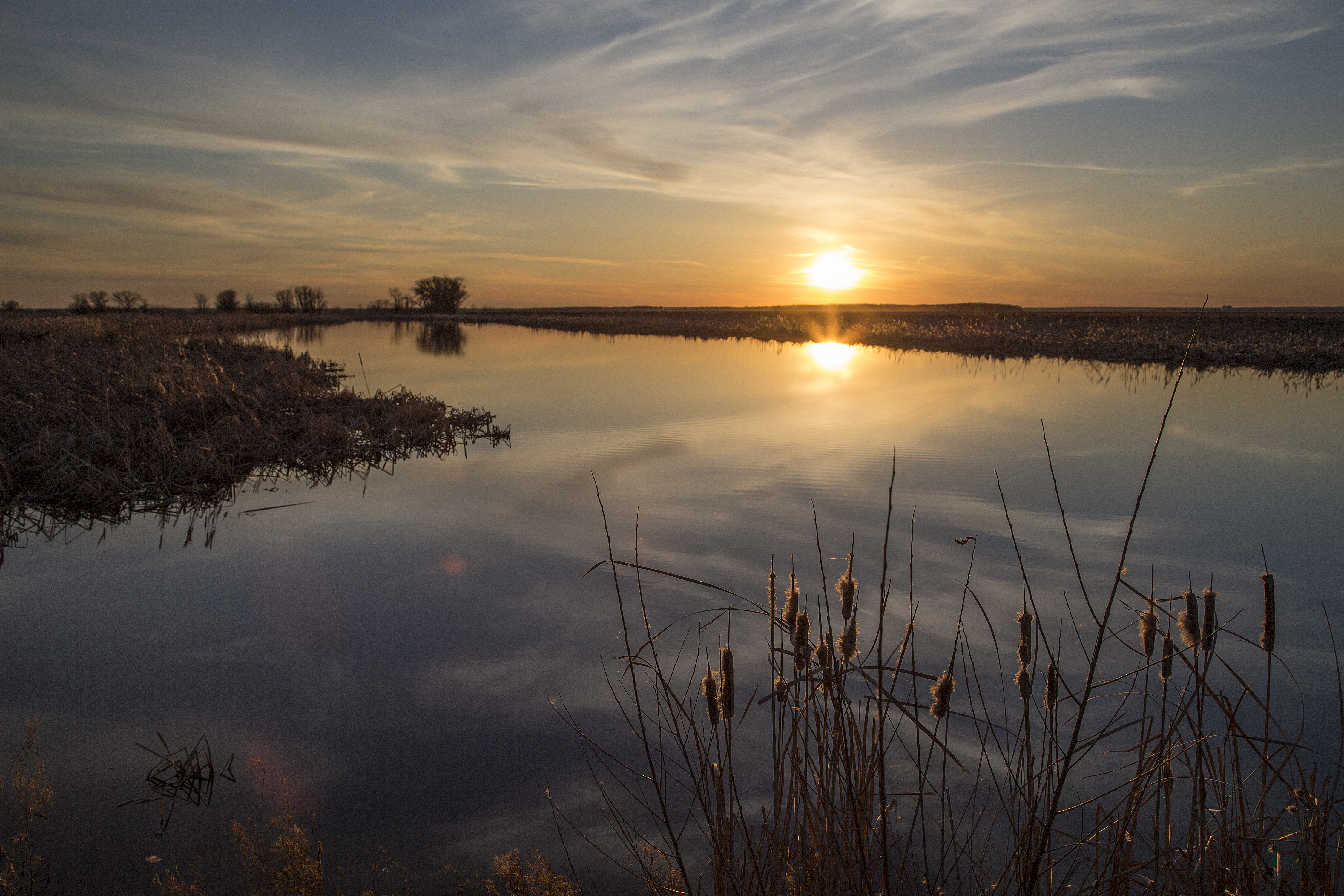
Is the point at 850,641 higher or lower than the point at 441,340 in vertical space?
lower

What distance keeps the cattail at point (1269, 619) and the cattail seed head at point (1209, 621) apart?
0.08 m

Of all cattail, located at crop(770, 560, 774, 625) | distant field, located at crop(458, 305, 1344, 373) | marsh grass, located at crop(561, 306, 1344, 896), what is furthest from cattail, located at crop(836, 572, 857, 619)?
distant field, located at crop(458, 305, 1344, 373)

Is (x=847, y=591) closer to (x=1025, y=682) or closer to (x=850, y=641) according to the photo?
(x=850, y=641)

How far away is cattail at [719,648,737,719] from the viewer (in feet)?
4.28

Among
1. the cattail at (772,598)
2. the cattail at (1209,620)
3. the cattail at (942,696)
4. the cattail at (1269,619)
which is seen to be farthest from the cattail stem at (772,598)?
the cattail at (1269,619)

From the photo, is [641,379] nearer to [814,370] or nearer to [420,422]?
[814,370]

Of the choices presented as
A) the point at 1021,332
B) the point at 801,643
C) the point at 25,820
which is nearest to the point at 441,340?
the point at 1021,332

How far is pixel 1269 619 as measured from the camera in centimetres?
136

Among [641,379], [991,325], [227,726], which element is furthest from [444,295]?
[227,726]

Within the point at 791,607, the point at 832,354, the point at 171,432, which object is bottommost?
the point at 171,432

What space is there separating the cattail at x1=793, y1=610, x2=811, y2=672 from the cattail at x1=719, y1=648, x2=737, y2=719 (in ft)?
0.60

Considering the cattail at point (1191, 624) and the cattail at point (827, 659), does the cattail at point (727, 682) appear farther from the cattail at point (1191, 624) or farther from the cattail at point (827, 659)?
the cattail at point (1191, 624)

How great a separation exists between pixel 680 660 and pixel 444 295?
7302cm

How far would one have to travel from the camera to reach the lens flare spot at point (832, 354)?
1788 centimetres
